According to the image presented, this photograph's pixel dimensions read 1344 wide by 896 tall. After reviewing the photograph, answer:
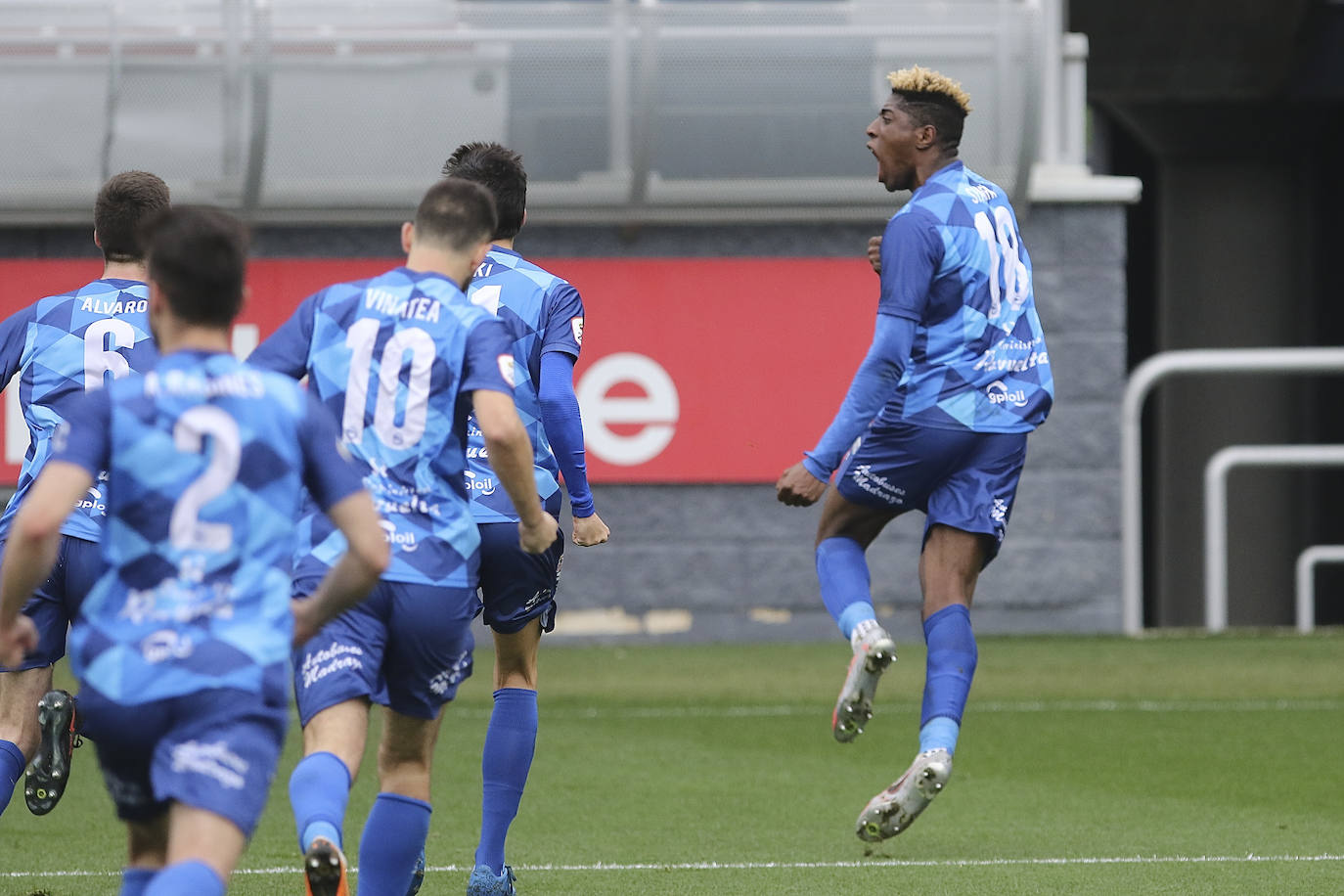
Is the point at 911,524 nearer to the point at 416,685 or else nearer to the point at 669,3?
the point at 669,3

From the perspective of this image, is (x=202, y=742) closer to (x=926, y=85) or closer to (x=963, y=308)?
(x=963, y=308)

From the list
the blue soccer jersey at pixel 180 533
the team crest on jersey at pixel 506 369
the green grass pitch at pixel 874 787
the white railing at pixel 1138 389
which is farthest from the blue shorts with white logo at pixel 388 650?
the white railing at pixel 1138 389

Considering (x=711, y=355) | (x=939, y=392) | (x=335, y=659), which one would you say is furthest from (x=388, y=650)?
(x=711, y=355)

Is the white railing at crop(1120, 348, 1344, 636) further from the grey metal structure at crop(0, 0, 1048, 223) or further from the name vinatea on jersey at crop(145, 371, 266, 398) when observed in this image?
the name vinatea on jersey at crop(145, 371, 266, 398)

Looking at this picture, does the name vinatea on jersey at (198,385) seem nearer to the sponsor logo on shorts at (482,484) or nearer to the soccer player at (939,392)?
the sponsor logo on shorts at (482,484)

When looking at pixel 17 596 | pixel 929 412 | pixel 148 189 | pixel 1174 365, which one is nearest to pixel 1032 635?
pixel 1174 365

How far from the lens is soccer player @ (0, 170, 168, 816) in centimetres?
519

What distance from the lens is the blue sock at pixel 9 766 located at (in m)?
5.19

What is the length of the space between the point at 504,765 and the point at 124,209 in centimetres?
178

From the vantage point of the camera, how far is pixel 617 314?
11500 mm

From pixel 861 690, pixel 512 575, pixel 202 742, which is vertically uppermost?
pixel 202 742

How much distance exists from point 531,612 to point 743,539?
6.40 metres

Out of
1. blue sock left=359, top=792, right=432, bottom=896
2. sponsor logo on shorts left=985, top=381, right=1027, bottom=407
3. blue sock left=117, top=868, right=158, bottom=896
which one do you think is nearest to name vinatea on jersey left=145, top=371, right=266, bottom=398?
blue sock left=117, top=868, right=158, bottom=896

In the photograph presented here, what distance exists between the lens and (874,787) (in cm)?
710
